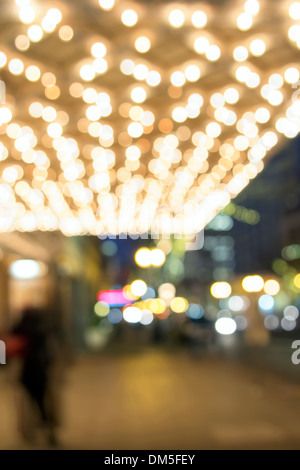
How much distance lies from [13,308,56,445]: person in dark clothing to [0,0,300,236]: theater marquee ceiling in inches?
155

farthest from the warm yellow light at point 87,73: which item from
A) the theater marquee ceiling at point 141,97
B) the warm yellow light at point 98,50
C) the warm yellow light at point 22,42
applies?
the warm yellow light at point 22,42

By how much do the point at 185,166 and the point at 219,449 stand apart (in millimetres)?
11713

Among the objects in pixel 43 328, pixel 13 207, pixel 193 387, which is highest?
pixel 13 207

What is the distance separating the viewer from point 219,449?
33.0ft

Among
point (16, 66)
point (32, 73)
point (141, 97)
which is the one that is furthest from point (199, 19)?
point (141, 97)

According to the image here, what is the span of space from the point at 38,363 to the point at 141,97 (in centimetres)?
630

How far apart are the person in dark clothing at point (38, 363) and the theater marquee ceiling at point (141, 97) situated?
394cm

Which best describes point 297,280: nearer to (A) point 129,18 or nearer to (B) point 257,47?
(B) point 257,47

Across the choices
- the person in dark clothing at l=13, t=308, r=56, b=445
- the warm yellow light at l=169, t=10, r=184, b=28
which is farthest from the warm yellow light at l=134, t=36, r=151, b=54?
the person in dark clothing at l=13, t=308, r=56, b=445

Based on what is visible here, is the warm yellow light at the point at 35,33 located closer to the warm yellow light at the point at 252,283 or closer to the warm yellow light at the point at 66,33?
the warm yellow light at the point at 66,33

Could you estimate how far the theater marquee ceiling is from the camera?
439 inches

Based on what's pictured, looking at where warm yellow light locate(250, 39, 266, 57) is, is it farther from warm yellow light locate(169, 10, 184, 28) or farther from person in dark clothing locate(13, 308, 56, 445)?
person in dark clothing locate(13, 308, 56, 445)

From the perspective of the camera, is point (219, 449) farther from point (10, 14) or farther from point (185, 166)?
point (185, 166)
